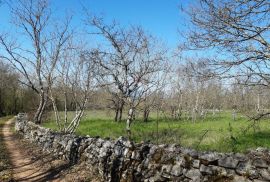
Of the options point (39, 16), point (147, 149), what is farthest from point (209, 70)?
point (39, 16)

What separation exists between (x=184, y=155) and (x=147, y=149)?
141 centimetres

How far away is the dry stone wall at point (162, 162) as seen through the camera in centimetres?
558

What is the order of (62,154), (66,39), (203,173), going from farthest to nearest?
(66,39) < (62,154) < (203,173)

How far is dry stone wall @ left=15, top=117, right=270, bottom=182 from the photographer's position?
558 centimetres

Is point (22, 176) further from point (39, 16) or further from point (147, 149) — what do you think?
point (39, 16)

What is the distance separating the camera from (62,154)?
12.5m

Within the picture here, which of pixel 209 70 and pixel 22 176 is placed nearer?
pixel 209 70

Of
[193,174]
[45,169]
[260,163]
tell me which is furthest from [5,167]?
[260,163]

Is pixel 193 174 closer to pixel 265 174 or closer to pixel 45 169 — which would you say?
pixel 265 174

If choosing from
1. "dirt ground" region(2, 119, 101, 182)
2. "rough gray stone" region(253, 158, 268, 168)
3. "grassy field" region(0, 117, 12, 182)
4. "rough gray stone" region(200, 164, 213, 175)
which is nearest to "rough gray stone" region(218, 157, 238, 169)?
"rough gray stone" region(200, 164, 213, 175)

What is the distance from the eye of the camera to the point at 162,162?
7.16 m

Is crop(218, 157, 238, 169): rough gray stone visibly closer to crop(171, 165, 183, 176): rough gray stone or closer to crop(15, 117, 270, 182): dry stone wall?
crop(15, 117, 270, 182): dry stone wall

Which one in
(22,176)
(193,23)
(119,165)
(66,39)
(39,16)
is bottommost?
(22,176)

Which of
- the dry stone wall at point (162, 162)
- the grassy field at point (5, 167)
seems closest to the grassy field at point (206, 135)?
the dry stone wall at point (162, 162)
